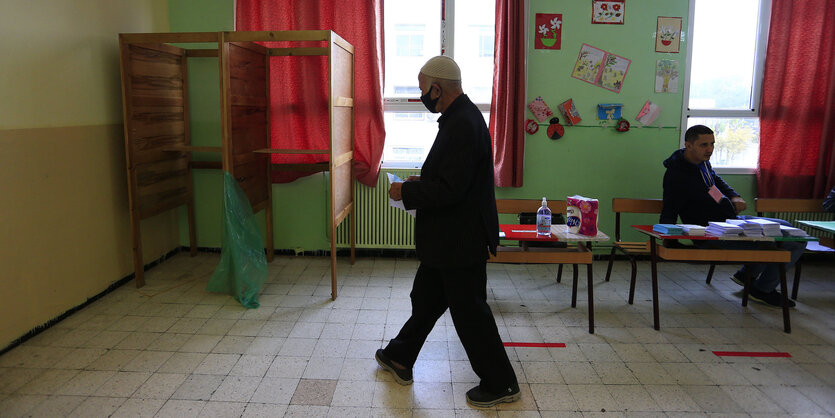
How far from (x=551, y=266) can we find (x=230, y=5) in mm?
3530

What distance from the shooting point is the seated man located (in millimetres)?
3770

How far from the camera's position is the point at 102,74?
3.92m

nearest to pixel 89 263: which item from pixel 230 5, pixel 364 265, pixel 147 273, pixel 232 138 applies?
pixel 147 273

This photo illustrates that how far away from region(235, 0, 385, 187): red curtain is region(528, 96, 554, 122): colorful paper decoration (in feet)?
4.30

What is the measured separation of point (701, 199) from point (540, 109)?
1.57m

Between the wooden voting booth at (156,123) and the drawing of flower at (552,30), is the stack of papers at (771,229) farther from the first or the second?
the wooden voting booth at (156,123)

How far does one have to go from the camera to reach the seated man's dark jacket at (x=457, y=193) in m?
2.34

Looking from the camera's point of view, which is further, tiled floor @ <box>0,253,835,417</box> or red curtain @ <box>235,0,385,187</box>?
red curtain @ <box>235,0,385,187</box>

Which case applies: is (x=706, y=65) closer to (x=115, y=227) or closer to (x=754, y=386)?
(x=754, y=386)

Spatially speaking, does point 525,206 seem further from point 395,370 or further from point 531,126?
point 395,370

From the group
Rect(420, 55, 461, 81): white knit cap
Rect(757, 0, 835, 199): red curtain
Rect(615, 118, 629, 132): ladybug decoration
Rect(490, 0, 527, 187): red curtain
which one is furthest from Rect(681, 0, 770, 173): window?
Rect(420, 55, 461, 81): white knit cap

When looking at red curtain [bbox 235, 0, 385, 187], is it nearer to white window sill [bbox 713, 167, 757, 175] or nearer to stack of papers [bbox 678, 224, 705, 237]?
stack of papers [bbox 678, 224, 705, 237]

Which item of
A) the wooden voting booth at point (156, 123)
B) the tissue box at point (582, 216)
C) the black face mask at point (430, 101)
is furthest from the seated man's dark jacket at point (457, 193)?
the wooden voting booth at point (156, 123)

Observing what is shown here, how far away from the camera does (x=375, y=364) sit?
2.96 meters
